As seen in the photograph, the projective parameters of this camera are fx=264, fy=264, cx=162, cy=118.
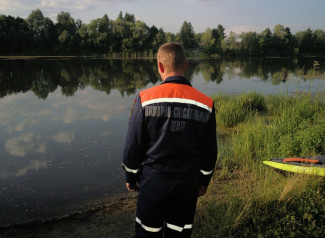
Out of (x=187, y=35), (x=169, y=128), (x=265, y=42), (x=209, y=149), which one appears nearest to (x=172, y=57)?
(x=169, y=128)

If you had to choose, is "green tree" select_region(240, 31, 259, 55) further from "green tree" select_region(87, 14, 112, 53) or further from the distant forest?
"green tree" select_region(87, 14, 112, 53)

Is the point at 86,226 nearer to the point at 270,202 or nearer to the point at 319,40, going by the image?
the point at 270,202

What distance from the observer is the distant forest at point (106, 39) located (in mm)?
57125

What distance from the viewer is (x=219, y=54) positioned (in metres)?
70.0

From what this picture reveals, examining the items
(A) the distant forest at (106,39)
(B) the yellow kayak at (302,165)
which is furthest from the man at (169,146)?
(A) the distant forest at (106,39)

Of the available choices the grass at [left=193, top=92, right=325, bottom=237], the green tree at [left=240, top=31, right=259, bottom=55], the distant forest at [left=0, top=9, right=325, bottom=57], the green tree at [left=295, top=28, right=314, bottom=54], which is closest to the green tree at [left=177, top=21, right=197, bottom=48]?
the distant forest at [left=0, top=9, right=325, bottom=57]

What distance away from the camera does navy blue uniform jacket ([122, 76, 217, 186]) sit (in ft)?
6.40

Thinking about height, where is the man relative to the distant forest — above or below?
below

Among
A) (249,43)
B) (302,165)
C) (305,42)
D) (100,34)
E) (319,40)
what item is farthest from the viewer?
(319,40)

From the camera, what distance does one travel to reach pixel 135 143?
2.04 metres

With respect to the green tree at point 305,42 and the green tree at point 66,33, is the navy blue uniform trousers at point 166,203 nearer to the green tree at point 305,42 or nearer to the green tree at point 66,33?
the green tree at point 66,33

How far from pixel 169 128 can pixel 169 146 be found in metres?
0.13

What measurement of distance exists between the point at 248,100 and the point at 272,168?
18.7 ft

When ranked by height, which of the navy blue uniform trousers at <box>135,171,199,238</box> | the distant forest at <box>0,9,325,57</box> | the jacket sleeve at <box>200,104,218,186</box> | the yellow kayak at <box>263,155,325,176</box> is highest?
the distant forest at <box>0,9,325,57</box>
